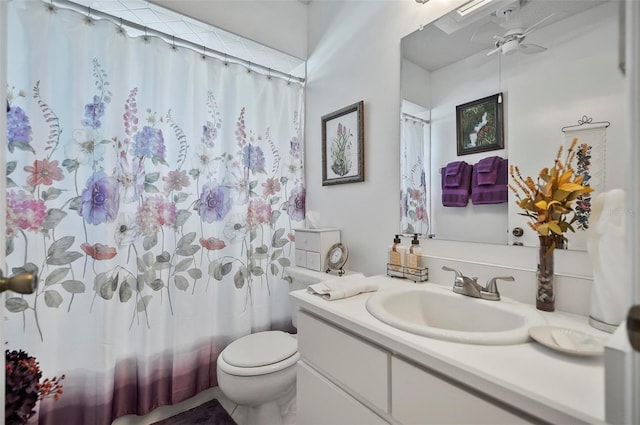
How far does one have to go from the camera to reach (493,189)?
42.3 inches

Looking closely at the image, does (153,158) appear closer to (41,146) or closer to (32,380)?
(41,146)

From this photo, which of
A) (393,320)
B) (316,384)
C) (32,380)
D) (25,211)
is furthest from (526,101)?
(25,211)

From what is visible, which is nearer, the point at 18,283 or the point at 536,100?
the point at 18,283

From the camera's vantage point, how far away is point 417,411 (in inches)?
26.7

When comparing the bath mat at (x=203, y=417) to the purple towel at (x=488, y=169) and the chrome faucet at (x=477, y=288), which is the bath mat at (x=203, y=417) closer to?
the chrome faucet at (x=477, y=288)

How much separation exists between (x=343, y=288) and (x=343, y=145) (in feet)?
3.18

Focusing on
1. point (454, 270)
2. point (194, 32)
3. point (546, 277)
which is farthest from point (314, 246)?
point (194, 32)

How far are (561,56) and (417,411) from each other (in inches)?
45.1

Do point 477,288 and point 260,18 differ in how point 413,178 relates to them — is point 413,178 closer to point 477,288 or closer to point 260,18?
point 477,288

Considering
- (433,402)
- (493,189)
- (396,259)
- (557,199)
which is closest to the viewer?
(433,402)

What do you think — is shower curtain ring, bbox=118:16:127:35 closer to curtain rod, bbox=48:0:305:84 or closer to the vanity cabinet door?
curtain rod, bbox=48:0:305:84

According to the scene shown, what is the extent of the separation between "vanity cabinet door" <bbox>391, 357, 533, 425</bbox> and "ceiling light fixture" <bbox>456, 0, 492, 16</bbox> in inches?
51.7

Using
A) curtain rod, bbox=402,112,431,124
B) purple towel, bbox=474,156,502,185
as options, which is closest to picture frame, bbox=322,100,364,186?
curtain rod, bbox=402,112,431,124

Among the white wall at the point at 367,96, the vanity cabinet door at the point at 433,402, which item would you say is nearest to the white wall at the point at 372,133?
the white wall at the point at 367,96
